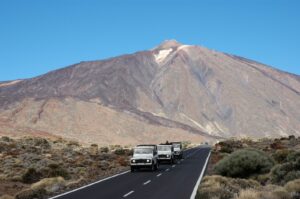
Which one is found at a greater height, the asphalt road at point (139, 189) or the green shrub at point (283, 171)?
the green shrub at point (283, 171)

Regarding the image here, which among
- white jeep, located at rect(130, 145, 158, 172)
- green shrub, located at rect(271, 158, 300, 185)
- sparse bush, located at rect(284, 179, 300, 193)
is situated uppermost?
white jeep, located at rect(130, 145, 158, 172)

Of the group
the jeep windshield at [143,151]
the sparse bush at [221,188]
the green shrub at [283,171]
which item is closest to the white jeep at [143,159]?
the jeep windshield at [143,151]

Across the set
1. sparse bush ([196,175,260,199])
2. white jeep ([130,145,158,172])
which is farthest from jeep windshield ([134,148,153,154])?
sparse bush ([196,175,260,199])

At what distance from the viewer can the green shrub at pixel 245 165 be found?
25859mm

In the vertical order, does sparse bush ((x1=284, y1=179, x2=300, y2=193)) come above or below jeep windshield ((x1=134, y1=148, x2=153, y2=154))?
below

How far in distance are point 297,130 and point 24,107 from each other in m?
107

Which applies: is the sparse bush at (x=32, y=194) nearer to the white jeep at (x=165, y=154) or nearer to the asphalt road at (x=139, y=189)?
the asphalt road at (x=139, y=189)

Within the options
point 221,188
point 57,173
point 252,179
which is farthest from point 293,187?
point 57,173

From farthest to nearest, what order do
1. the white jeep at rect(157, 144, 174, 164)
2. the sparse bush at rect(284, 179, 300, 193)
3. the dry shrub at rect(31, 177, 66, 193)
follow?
the white jeep at rect(157, 144, 174, 164), the dry shrub at rect(31, 177, 66, 193), the sparse bush at rect(284, 179, 300, 193)

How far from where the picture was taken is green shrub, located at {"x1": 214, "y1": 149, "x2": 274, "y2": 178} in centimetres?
2586

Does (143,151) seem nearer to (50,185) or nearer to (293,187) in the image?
(50,185)

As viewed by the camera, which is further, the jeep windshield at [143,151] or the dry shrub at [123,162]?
the dry shrub at [123,162]

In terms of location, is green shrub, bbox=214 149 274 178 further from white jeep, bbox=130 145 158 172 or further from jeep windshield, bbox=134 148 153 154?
jeep windshield, bbox=134 148 153 154

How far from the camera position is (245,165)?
25.9m
